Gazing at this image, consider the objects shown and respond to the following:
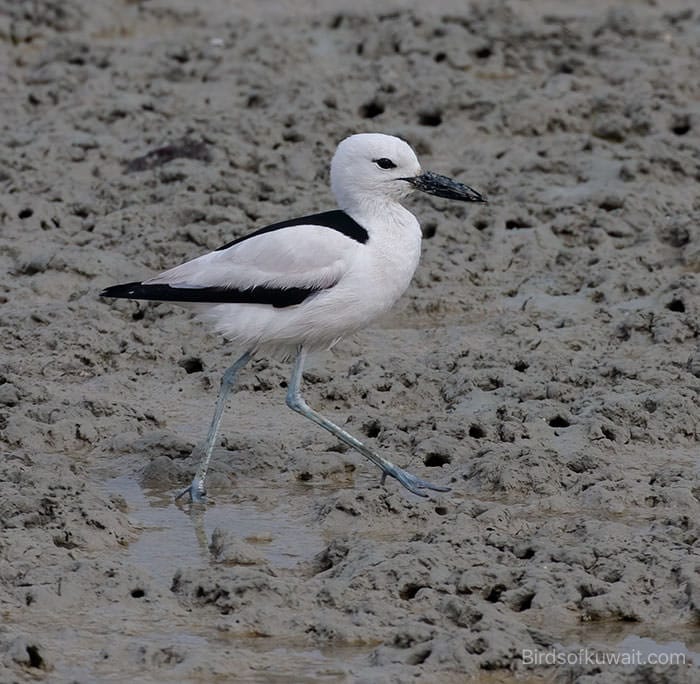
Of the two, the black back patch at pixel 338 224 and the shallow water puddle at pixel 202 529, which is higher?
the black back patch at pixel 338 224

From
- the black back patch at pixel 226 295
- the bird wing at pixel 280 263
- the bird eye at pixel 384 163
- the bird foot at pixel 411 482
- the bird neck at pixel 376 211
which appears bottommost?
the bird foot at pixel 411 482

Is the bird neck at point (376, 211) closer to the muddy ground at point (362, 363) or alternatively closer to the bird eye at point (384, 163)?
the bird eye at point (384, 163)

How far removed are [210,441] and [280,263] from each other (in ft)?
2.75

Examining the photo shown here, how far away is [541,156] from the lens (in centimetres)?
1001

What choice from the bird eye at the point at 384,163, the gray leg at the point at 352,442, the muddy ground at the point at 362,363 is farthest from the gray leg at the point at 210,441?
the bird eye at the point at 384,163

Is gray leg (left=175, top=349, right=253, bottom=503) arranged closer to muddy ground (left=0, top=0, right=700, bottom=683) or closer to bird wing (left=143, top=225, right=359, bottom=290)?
muddy ground (left=0, top=0, right=700, bottom=683)

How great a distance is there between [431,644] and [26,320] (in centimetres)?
366

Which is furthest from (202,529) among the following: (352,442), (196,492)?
(352,442)

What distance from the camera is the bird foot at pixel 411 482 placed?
6.42 metres

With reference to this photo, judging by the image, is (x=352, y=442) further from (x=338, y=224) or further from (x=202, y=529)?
(x=338, y=224)

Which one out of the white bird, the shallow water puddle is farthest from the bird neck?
the shallow water puddle

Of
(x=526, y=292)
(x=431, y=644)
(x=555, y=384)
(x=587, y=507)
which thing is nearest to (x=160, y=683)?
(x=431, y=644)

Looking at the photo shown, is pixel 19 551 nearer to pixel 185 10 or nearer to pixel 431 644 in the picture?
pixel 431 644

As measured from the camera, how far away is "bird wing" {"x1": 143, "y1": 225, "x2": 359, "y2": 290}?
6.46 m
